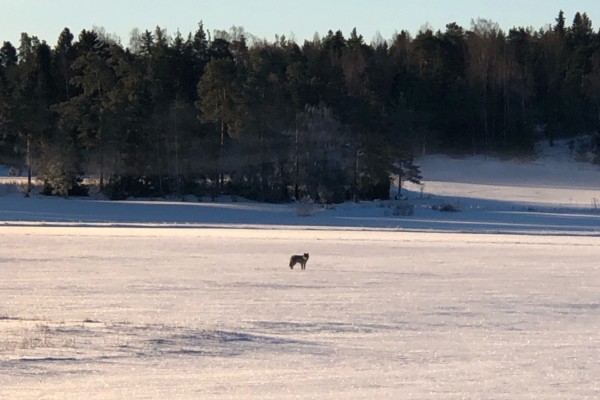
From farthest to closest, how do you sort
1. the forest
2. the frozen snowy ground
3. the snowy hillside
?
the forest < the snowy hillside < the frozen snowy ground

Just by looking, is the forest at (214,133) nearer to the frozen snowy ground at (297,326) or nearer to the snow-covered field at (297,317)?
the snow-covered field at (297,317)

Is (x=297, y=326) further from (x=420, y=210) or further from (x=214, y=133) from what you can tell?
(x=214, y=133)

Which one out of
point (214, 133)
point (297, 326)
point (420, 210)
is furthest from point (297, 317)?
point (214, 133)

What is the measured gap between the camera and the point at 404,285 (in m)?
15.8

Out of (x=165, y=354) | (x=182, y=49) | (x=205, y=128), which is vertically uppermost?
(x=182, y=49)

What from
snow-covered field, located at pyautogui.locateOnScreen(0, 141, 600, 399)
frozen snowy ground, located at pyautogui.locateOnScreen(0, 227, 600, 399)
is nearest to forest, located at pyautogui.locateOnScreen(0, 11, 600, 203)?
snow-covered field, located at pyautogui.locateOnScreen(0, 141, 600, 399)

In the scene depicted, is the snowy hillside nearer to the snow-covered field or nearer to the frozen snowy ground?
the snow-covered field

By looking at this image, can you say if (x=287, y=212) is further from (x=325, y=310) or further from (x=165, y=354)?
(x=165, y=354)

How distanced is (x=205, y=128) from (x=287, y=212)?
33.9 ft

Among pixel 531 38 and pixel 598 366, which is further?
pixel 531 38

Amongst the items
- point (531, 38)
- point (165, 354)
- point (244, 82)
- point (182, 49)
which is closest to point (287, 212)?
point (244, 82)

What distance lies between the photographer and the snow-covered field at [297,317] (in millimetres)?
8352

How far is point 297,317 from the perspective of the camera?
12133 mm

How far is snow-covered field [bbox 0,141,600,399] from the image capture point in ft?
27.4
